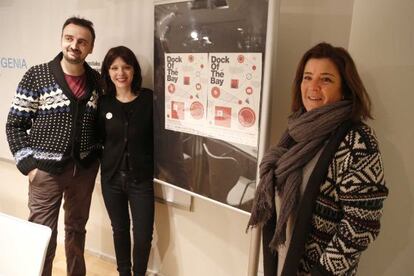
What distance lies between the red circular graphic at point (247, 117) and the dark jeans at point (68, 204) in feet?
3.59

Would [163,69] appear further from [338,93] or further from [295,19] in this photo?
[338,93]

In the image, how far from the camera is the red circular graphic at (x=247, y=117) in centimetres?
124

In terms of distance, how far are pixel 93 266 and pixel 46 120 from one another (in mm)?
1269

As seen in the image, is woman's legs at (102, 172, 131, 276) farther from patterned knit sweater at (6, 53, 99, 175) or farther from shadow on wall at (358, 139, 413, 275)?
shadow on wall at (358, 139, 413, 275)

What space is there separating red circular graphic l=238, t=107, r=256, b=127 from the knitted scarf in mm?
143

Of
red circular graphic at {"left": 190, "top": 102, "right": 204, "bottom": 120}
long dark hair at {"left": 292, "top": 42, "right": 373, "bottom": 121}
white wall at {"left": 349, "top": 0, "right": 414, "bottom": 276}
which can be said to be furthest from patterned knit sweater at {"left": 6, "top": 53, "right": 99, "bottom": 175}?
white wall at {"left": 349, "top": 0, "right": 414, "bottom": 276}

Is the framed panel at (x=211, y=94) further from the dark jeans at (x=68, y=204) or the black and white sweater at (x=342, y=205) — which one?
the dark jeans at (x=68, y=204)

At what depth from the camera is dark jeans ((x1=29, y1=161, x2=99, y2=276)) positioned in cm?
174

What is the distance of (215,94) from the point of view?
1.36 meters

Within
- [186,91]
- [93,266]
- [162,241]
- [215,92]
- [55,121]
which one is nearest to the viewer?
[215,92]

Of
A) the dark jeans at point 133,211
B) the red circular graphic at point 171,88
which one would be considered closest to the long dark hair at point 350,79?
the red circular graphic at point 171,88

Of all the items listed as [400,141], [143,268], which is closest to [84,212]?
[143,268]

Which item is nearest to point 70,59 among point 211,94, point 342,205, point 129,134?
point 129,134

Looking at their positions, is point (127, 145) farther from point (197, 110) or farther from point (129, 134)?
point (197, 110)
